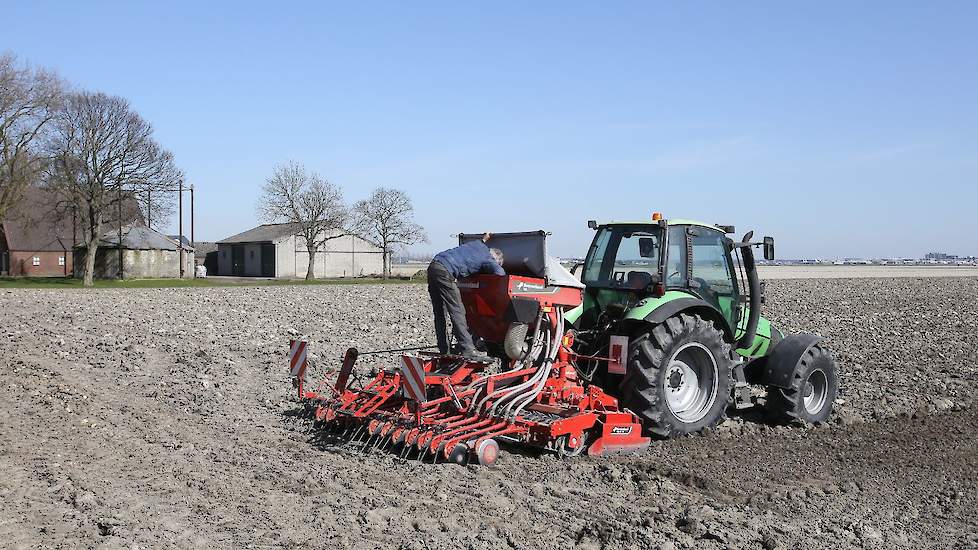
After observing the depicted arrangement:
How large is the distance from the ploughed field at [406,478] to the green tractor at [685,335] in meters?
0.35

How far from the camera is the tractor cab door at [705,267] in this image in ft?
27.0

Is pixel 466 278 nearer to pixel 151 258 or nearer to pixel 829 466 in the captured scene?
pixel 829 466

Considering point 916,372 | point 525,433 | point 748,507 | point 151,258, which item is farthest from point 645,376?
point 151,258

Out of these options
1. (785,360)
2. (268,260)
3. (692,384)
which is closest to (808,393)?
(785,360)

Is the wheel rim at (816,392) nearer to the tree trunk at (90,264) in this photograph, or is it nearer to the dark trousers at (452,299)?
the dark trousers at (452,299)

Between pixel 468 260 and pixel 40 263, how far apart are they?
194 ft

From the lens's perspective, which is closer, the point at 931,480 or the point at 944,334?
the point at 931,480

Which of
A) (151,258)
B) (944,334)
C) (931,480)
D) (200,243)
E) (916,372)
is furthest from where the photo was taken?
(200,243)

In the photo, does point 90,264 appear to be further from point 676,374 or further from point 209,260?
point 676,374

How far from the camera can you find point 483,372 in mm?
7750

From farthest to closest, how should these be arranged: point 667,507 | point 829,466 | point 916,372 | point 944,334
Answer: point 944,334, point 916,372, point 829,466, point 667,507

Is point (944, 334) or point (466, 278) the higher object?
point (466, 278)

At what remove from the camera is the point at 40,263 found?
58344 millimetres

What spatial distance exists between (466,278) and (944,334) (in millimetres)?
12927
